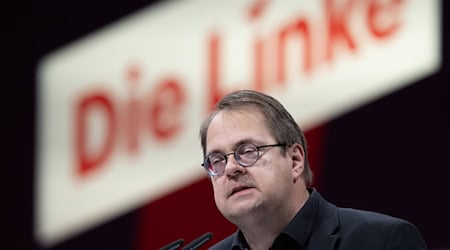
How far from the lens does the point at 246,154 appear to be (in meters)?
1.87

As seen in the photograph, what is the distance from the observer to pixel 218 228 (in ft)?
11.1

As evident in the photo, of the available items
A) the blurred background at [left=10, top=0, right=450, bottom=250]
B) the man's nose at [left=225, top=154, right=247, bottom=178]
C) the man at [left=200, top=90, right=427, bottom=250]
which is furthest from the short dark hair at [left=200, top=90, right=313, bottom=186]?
the blurred background at [left=10, top=0, right=450, bottom=250]

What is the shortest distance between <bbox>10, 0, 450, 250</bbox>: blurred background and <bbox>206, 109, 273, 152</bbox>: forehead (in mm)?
1445

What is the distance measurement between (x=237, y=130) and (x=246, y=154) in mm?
57

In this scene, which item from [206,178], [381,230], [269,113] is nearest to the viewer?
[381,230]

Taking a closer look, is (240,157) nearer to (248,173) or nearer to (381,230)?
(248,173)

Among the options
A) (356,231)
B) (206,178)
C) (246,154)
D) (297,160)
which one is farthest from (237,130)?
(206,178)

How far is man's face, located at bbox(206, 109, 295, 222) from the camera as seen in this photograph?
185 centimetres

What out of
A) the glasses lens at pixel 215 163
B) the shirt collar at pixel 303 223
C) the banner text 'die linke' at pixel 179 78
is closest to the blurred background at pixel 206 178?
the banner text 'die linke' at pixel 179 78

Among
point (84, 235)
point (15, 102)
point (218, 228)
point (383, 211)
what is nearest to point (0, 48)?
point (15, 102)

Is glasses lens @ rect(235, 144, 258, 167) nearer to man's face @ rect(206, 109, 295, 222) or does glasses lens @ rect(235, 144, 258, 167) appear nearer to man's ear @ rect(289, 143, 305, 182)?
man's face @ rect(206, 109, 295, 222)

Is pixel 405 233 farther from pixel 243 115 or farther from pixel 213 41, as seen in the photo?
pixel 213 41

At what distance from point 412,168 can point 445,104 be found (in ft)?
0.83

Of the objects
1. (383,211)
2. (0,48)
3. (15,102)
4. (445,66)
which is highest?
(0,48)
